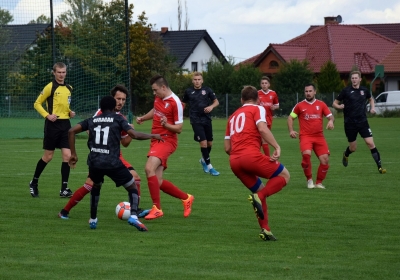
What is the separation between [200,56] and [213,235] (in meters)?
75.7

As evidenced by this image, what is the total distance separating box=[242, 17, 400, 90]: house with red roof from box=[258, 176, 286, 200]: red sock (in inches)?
2258

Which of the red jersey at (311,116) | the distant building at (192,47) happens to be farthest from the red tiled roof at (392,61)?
the red jersey at (311,116)

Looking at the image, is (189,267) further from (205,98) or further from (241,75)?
(241,75)

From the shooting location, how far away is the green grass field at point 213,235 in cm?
721

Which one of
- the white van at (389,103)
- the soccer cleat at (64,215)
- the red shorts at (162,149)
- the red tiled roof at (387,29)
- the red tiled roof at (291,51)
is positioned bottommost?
the white van at (389,103)

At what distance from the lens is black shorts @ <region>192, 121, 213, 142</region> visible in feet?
58.0

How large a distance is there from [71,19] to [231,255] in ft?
88.3

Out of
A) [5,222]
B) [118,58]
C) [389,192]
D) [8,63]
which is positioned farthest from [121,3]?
[5,222]

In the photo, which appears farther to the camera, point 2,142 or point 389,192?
point 2,142

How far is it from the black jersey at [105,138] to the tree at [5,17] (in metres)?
22.7

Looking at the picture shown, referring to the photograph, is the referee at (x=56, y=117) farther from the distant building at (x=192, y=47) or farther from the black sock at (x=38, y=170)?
the distant building at (x=192, y=47)

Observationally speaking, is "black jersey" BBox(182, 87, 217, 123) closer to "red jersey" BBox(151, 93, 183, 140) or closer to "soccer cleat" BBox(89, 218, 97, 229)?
"red jersey" BBox(151, 93, 183, 140)

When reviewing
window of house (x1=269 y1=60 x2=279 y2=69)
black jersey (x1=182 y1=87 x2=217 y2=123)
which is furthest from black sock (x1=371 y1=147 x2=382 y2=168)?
window of house (x1=269 y1=60 x2=279 y2=69)

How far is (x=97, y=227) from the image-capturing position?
981 centimetres
